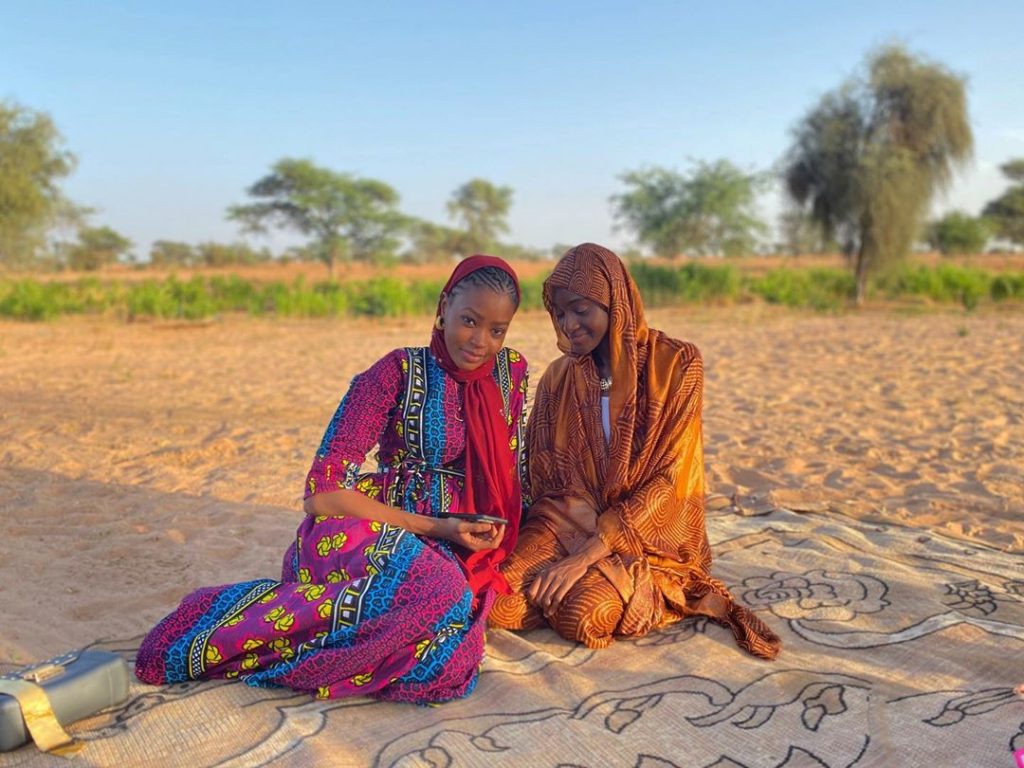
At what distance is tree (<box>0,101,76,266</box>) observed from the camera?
66.0 feet

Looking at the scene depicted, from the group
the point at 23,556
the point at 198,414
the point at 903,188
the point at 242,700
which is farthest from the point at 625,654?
the point at 903,188

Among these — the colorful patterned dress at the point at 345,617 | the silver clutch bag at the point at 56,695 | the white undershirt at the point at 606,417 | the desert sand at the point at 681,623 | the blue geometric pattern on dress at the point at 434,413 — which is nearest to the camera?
the silver clutch bag at the point at 56,695

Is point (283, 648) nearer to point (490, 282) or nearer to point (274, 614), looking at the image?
point (274, 614)

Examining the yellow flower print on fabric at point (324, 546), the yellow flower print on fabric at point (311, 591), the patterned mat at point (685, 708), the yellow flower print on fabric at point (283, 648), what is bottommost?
the patterned mat at point (685, 708)

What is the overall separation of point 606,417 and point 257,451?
141 inches

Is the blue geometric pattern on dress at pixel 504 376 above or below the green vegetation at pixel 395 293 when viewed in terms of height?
Result: below

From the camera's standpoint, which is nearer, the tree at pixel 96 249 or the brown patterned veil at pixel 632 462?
the brown patterned veil at pixel 632 462

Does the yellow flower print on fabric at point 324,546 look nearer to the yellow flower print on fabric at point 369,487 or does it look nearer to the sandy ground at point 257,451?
the yellow flower print on fabric at point 369,487

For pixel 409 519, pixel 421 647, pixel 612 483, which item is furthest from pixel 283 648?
pixel 612 483

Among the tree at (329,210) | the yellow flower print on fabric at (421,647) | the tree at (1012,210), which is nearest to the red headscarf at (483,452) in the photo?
the yellow flower print on fabric at (421,647)

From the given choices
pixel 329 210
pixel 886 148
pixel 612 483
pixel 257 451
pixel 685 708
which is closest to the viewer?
pixel 685 708

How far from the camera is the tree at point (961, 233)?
136 feet

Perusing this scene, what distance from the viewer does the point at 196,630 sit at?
2629 mm

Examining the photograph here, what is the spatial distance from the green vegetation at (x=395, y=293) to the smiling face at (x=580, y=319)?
49.4 ft
